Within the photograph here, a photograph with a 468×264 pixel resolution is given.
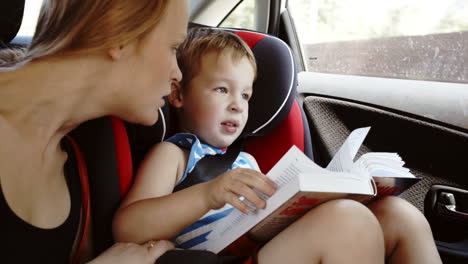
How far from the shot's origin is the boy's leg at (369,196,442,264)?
1062 millimetres

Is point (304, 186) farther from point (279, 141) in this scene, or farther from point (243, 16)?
point (243, 16)

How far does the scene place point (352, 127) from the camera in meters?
1.73

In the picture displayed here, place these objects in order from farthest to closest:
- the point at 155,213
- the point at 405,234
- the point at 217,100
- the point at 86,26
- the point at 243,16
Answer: the point at 243,16, the point at 217,100, the point at 405,234, the point at 155,213, the point at 86,26

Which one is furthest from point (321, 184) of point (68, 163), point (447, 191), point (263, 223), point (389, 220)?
point (447, 191)

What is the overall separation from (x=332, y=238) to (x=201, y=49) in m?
0.71

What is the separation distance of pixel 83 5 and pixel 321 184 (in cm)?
54

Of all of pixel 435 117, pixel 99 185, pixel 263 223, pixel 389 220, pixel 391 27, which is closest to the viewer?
pixel 263 223

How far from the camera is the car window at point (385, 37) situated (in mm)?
1538

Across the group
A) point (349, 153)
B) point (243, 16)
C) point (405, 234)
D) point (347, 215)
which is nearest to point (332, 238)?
point (347, 215)

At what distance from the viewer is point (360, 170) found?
35.6 inches

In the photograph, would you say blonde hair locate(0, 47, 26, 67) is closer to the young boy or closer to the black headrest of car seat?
the black headrest of car seat

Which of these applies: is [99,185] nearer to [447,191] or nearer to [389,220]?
[389,220]

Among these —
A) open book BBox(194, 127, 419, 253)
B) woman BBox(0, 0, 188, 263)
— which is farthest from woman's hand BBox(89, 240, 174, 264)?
open book BBox(194, 127, 419, 253)

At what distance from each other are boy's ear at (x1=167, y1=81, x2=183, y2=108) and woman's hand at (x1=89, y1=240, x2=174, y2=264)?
1.61 feet
